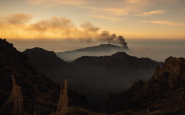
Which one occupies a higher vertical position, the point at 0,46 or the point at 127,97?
the point at 0,46

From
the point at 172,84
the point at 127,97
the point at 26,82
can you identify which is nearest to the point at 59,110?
the point at 26,82

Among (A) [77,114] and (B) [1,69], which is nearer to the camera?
(A) [77,114]

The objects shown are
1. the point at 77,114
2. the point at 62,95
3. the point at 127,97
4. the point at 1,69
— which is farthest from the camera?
the point at 127,97

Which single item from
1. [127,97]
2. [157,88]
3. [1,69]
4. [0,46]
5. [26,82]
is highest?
[0,46]

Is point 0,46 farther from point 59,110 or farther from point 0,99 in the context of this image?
point 59,110

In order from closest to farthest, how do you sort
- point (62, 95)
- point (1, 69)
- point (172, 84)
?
point (62, 95) < point (1, 69) < point (172, 84)

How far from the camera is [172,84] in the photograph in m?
59.0

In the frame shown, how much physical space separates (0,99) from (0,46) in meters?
55.2

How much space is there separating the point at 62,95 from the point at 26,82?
4275cm

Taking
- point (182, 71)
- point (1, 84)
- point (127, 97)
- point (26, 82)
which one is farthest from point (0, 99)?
point (127, 97)

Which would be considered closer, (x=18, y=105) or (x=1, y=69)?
(x=18, y=105)

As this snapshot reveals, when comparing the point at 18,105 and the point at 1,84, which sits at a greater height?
the point at 18,105

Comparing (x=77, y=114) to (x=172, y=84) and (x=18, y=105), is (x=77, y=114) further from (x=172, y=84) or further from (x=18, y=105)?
(x=172, y=84)

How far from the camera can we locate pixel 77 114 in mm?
21250
